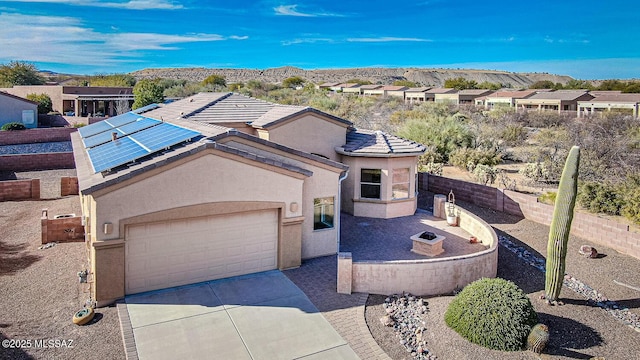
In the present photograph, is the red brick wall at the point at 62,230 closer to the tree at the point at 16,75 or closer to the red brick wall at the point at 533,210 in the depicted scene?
the red brick wall at the point at 533,210

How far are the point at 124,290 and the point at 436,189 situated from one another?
62.3ft

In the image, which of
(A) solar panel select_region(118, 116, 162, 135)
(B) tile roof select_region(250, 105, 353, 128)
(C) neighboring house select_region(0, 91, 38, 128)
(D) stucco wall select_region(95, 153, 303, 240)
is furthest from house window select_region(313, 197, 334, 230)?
(C) neighboring house select_region(0, 91, 38, 128)

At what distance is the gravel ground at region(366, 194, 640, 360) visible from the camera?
36.0 feet

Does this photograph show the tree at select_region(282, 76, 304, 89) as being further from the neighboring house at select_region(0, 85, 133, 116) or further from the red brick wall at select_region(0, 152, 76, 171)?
the red brick wall at select_region(0, 152, 76, 171)

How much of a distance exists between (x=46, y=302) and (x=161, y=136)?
20.1ft

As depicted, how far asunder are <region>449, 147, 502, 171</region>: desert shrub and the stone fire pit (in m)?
17.1

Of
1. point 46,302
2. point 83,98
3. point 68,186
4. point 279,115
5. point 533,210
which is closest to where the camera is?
point 46,302

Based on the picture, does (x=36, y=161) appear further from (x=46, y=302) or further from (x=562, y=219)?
(x=562, y=219)

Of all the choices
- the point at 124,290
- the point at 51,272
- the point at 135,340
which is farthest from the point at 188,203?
the point at 51,272

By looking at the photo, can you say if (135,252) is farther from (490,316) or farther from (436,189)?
(436,189)

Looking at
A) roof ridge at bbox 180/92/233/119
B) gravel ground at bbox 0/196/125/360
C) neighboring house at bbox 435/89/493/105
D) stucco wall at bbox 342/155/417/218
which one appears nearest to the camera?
gravel ground at bbox 0/196/125/360

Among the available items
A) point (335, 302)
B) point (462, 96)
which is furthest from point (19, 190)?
point (462, 96)

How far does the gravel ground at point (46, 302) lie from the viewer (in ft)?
34.2

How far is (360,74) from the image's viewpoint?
160500mm
